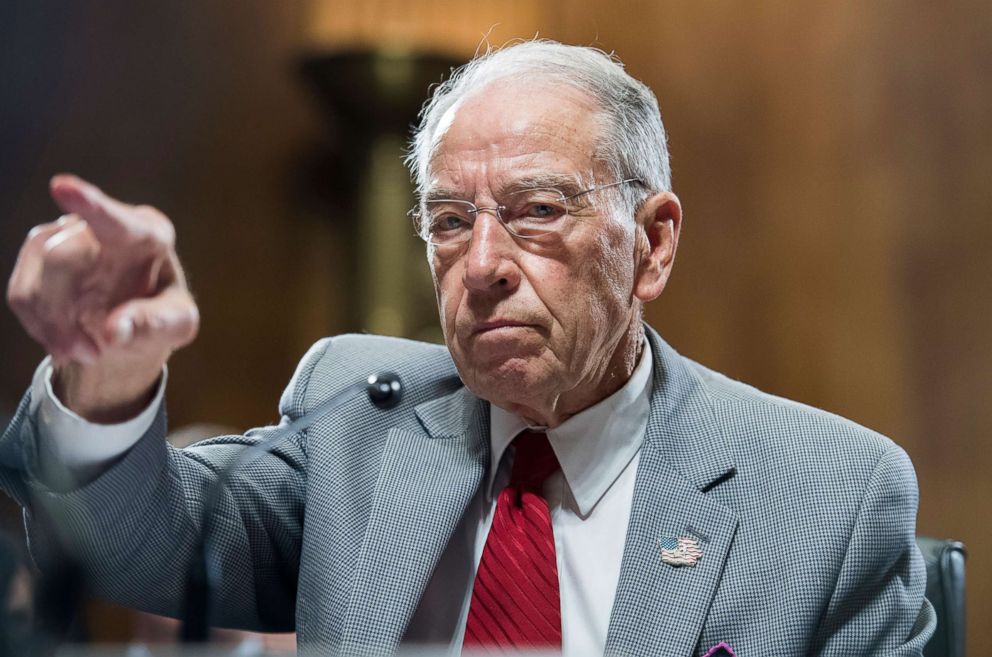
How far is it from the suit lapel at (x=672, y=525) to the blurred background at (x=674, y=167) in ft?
4.21

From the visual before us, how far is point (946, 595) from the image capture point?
1467 millimetres

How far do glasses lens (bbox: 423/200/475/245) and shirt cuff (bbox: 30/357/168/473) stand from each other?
48 cm

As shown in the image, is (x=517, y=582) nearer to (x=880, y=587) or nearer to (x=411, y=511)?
(x=411, y=511)

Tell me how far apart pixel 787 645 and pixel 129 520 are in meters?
0.79

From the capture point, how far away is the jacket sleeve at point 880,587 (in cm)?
131

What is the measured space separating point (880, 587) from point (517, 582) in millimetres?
465

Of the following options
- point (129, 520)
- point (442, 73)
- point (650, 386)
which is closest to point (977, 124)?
point (442, 73)

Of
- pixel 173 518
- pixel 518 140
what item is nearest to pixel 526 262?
pixel 518 140

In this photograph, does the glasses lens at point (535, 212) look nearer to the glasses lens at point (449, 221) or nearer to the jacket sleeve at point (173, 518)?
the glasses lens at point (449, 221)

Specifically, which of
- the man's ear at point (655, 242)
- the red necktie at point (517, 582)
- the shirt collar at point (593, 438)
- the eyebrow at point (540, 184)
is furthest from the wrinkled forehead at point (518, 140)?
the red necktie at point (517, 582)

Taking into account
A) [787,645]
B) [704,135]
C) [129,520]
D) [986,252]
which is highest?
[704,135]

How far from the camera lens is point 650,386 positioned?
1555 millimetres

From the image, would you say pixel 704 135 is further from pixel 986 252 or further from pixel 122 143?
pixel 122 143

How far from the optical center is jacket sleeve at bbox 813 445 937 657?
1309 mm
